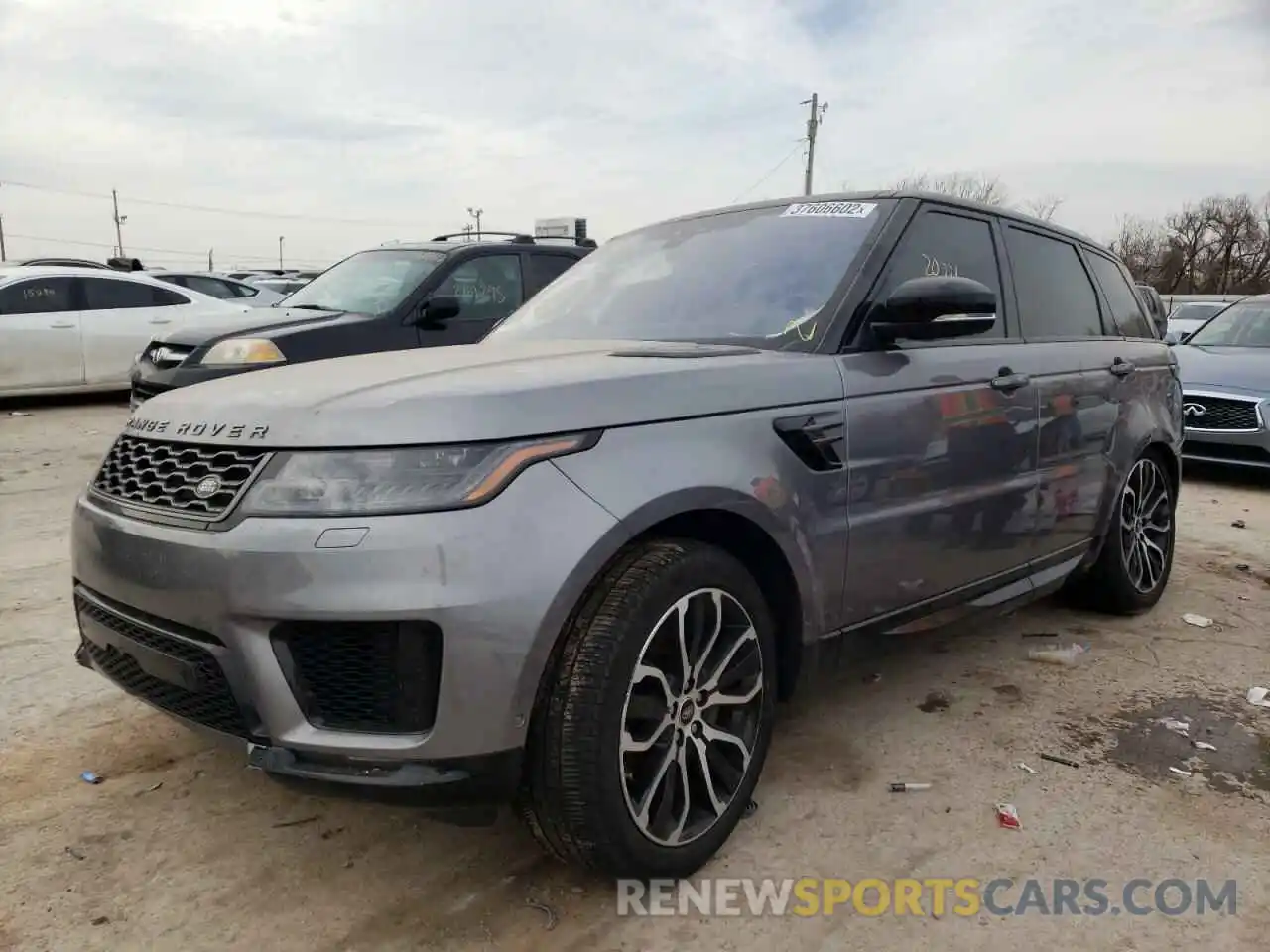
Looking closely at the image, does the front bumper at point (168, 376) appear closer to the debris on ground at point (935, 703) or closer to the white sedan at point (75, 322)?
the white sedan at point (75, 322)

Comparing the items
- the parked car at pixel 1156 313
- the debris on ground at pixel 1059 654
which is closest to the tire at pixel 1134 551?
the debris on ground at pixel 1059 654

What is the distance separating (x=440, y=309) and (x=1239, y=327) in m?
7.27

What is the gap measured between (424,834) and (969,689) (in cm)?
206

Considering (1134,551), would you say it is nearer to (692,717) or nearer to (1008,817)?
(1008,817)

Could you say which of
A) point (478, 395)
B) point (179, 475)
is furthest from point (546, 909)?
point (179, 475)

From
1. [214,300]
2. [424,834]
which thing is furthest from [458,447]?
[214,300]

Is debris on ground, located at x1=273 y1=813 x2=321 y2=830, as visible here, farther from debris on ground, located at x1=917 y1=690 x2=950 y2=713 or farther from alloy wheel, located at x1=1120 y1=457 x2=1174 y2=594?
alloy wheel, located at x1=1120 y1=457 x2=1174 y2=594

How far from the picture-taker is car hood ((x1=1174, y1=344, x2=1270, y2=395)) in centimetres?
755

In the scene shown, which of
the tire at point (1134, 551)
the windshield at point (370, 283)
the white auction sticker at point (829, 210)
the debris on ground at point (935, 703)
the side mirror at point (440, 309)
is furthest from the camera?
the windshield at point (370, 283)

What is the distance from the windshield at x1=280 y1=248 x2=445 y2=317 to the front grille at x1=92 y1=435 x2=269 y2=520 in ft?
13.7

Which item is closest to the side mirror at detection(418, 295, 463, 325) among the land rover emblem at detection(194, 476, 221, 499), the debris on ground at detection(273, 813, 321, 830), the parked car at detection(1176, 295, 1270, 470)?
the debris on ground at detection(273, 813, 321, 830)

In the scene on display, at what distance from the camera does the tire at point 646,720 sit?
6.56 ft

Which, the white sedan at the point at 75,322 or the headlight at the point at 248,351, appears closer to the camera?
the headlight at the point at 248,351

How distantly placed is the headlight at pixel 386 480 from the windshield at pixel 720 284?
1129 mm
